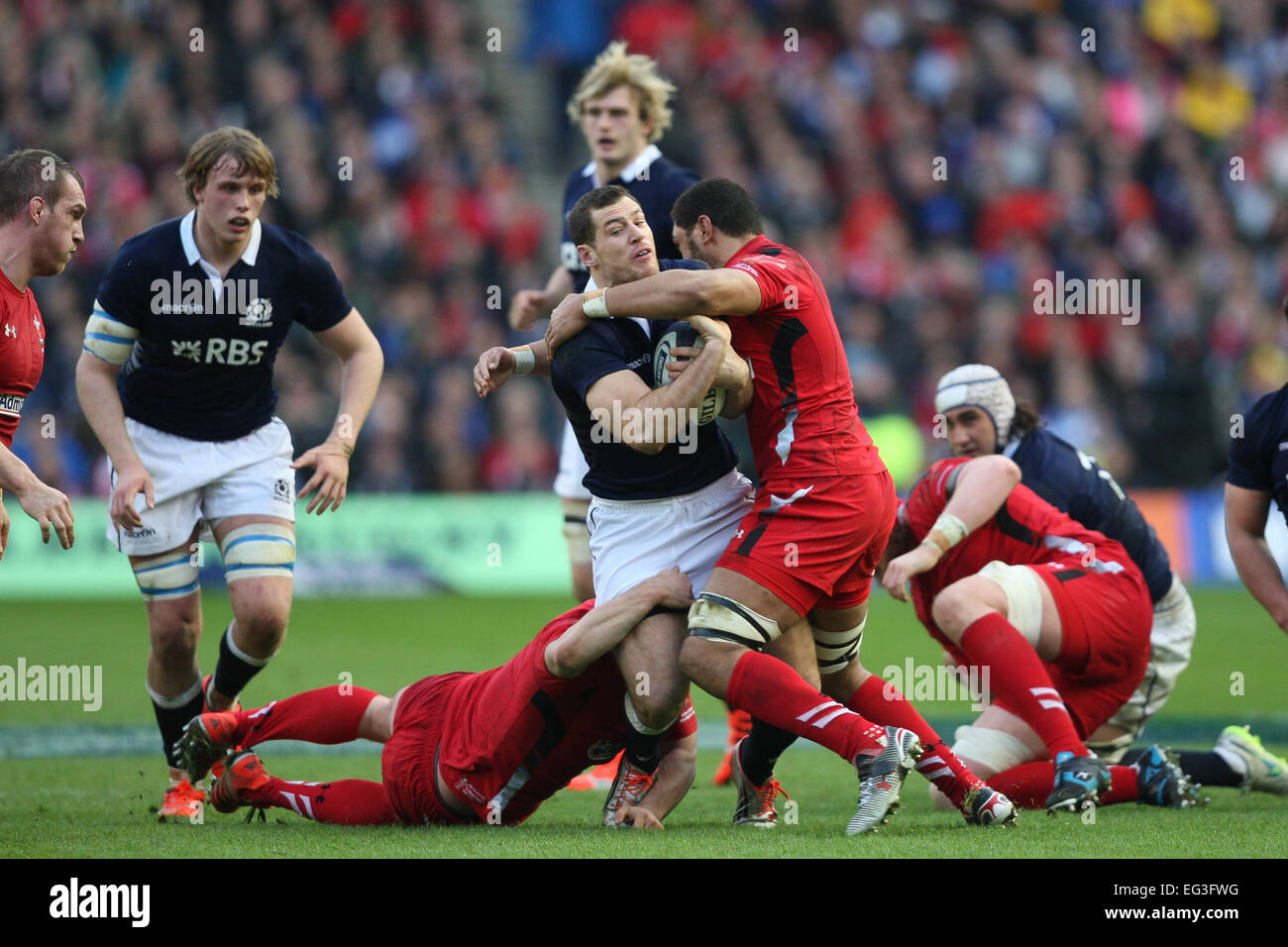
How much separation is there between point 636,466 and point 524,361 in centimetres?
66

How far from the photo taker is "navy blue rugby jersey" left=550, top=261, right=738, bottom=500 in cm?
553

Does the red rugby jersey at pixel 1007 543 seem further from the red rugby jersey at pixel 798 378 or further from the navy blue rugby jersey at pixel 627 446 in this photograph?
the navy blue rugby jersey at pixel 627 446

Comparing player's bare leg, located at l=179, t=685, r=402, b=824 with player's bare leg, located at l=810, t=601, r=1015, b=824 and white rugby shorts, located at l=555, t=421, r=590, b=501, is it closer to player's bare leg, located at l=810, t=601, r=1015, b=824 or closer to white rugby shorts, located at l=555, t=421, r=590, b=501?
player's bare leg, located at l=810, t=601, r=1015, b=824

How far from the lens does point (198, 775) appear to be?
577 centimetres

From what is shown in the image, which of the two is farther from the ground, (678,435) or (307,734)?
(678,435)

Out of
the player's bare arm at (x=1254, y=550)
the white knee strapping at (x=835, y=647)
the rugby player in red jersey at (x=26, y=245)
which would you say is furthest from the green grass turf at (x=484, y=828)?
the rugby player in red jersey at (x=26, y=245)

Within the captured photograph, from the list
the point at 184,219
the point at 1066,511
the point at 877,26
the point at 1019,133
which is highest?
the point at 877,26

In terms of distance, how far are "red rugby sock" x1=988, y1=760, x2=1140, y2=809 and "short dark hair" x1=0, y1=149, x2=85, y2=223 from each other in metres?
4.18

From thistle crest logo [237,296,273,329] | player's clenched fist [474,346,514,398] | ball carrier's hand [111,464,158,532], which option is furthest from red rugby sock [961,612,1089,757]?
ball carrier's hand [111,464,158,532]

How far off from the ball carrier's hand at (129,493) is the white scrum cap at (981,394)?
3.27 metres

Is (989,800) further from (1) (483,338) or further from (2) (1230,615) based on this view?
(1) (483,338)

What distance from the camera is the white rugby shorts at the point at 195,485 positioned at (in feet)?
20.7

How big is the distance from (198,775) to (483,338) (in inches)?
456
